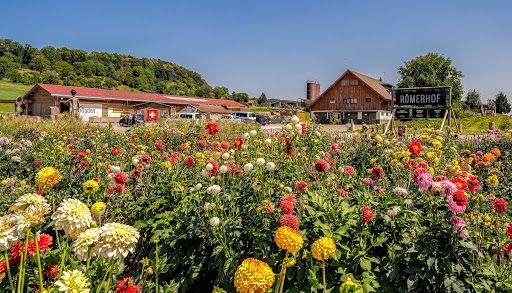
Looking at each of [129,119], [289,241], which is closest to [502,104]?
[129,119]

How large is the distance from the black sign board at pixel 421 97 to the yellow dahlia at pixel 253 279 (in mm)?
12619

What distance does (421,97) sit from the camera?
12.2m

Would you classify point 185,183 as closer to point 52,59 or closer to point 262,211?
point 262,211

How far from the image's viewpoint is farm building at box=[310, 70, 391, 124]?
144 ft

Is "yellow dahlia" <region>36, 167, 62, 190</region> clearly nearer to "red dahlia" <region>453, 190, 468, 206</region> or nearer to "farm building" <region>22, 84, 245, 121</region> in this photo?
"red dahlia" <region>453, 190, 468, 206</region>

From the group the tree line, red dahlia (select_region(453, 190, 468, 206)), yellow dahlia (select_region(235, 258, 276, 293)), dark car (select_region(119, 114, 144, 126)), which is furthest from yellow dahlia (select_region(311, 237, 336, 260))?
the tree line

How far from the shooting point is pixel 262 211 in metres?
2.52

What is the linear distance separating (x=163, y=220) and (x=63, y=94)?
39.5 meters

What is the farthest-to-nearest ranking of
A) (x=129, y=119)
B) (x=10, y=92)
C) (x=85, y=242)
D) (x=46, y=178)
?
1. (x=10, y=92)
2. (x=129, y=119)
3. (x=46, y=178)
4. (x=85, y=242)

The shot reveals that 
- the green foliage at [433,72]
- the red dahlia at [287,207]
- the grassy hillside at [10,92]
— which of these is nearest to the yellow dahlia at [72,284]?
the red dahlia at [287,207]

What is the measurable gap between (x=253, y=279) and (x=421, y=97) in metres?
13.0

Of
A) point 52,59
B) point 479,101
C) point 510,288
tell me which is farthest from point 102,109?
point 52,59

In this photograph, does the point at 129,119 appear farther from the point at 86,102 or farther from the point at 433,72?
the point at 433,72

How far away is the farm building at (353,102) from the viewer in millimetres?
43812
